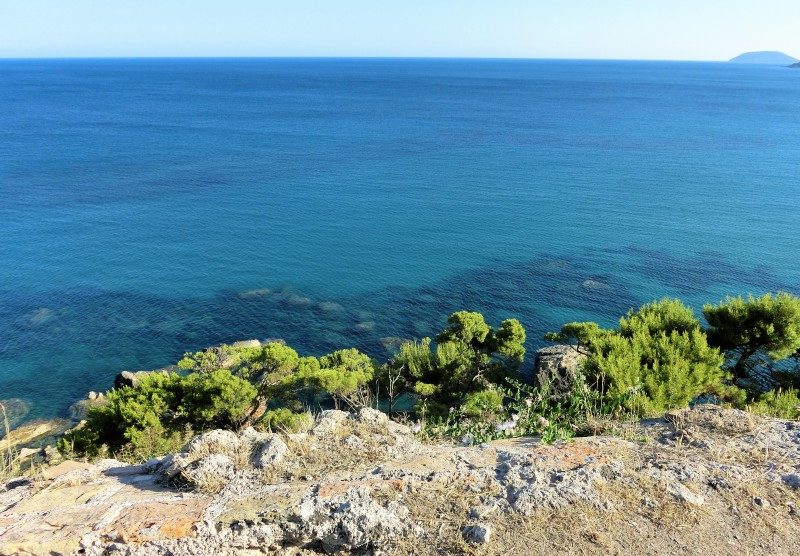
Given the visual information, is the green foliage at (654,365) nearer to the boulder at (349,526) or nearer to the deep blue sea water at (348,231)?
the boulder at (349,526)

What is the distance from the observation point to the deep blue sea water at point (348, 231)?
40250mm

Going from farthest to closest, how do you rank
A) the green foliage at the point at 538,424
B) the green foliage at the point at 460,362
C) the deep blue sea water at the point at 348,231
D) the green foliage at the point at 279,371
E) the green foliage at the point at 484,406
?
the deep blue sea water at the point at 348,231 < the green foliage at the point at 460,362 < the green foliage at the point at 279,371 < the green foliage at the point at 484,406 < the green foliage at the point at 538,424

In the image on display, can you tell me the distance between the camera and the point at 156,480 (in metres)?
8.62

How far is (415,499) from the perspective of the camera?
784cm

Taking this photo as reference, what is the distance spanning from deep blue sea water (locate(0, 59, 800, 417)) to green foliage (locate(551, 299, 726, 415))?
550 inches

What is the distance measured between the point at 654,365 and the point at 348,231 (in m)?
43.7

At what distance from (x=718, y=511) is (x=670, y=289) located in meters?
40.6

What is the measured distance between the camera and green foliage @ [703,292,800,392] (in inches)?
901

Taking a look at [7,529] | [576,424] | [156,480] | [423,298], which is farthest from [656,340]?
[423,298]

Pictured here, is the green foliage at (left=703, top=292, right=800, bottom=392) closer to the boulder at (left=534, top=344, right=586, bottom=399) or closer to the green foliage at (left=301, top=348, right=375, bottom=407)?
the boulder at (left=534, top=344, right=586, bottom=399)

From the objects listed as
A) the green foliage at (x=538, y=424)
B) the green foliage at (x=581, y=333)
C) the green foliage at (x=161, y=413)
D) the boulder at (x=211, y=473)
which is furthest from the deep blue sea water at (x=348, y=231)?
the boulder at (x=211, y=473)

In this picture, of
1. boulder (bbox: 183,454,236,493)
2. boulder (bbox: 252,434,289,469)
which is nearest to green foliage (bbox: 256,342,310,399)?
boulder (bbox: 252,434,289,469)

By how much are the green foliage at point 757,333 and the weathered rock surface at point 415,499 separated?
1588 centimetres

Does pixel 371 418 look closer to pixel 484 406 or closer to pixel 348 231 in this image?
pixel 484 406
